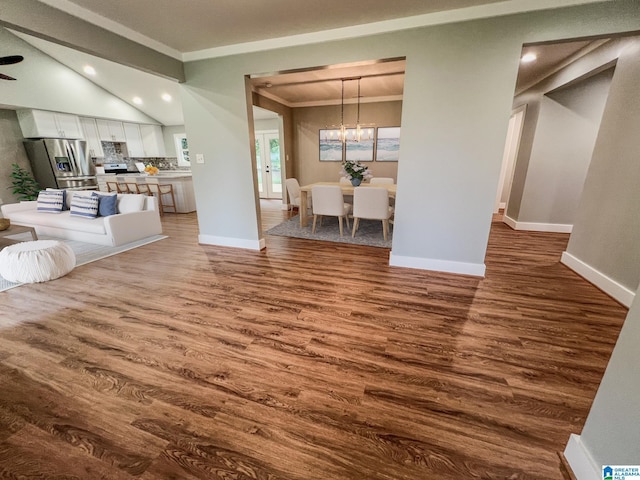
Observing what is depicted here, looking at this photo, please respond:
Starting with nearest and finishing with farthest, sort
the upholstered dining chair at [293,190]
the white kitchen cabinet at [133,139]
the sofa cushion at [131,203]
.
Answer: the sofa cushion at [131,203], the upholstered dining chair at [293,190], the white kitchen cabinet at [133,139]

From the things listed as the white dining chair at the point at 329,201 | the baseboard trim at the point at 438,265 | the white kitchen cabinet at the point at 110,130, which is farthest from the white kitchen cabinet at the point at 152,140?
the baseboard trim at the point at 438,265

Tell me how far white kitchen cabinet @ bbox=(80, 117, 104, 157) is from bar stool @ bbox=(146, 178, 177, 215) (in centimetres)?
217

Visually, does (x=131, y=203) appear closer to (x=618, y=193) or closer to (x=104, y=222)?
(x=104, y=222)

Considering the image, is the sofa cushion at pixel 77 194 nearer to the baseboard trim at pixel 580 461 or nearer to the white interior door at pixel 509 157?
the baseboard trim at pixel 580 461

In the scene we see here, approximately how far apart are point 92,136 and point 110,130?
20.6 inches

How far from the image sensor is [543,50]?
10.6 ft

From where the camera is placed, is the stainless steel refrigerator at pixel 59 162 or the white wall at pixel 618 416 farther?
the stainless steel refrigerator at pixel 59 162

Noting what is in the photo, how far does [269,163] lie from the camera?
800 centimetres

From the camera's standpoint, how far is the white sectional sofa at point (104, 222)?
389 centimetres

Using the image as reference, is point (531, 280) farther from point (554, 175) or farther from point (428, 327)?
point (554, 175)

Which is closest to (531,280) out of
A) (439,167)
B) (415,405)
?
(439,167)

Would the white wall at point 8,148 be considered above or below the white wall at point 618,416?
above

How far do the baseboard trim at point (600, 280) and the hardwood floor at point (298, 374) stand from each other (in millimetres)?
109

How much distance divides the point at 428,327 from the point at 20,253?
4.01 m
